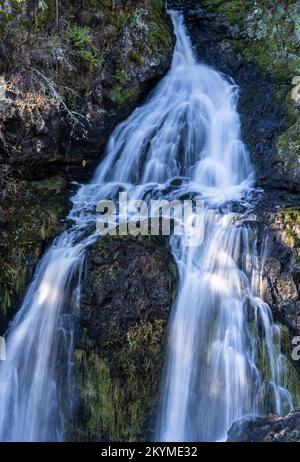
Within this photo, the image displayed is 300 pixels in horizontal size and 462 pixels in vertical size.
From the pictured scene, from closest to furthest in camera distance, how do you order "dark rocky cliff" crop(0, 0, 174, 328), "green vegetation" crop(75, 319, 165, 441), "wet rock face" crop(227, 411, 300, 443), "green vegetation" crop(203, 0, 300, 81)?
"wet rock face" crop(227, 411, 300, 443) → "green vegetation" crop(75, 319, 165, 441) → "dark rocky cliff" crop(0, 0, 174, 328) → "green vegetation" crop(203, 0, 300, 81)

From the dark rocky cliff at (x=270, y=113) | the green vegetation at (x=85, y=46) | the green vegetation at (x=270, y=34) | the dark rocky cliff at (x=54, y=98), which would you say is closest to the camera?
the dark rocky cliff at (x=270, y=113)

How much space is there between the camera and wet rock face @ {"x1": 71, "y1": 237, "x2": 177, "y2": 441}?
648 cm

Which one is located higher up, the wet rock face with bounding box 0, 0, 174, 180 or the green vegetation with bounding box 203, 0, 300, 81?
the green vegetation with bounding box 203, 0, 300, 81

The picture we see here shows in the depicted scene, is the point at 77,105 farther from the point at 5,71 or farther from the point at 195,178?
the point at 195,178

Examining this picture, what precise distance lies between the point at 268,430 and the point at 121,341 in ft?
7.80

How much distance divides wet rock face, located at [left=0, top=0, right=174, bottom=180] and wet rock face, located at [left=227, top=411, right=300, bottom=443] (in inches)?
230

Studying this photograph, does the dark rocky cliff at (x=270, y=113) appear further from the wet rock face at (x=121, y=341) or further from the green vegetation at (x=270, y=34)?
the wet rock face at (x=121, y=341)

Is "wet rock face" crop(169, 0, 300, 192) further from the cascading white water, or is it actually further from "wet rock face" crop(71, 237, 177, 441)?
"wet rock face" crop(71, 237, 177, 441)

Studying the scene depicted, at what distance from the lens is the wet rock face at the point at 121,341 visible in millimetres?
6477

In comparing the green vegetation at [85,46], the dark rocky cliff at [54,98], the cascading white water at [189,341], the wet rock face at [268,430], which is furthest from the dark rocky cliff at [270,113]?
the green vegetation at [85,46]

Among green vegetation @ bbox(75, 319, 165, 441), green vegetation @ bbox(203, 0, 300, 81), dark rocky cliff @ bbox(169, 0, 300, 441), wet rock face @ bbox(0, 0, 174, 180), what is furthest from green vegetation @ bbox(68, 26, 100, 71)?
green vegetation @ bbox(75, 319, 165, 441)

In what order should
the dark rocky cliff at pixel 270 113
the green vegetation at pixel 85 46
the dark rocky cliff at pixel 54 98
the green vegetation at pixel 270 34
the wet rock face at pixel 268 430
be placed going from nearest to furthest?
the wet rock face at pixel 268 430 < the dark rocky cliff at pixel 270 113 < the dark rocky cliff at pixel 54 98 < the green vegetation at pixel 85 46 < the green vegetation at pixel 270 34

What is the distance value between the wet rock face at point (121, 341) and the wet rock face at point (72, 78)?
114 inches
